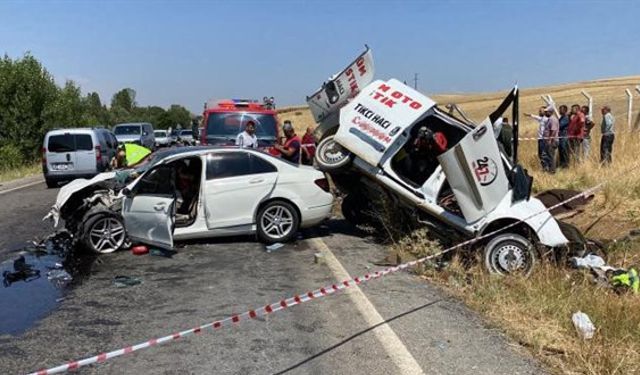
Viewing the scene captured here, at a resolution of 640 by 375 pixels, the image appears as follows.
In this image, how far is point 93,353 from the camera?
5016 millimetres

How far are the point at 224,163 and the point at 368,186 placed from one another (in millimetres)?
2199

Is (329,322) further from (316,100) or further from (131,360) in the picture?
(316,100)

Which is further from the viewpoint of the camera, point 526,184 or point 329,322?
point 526,184

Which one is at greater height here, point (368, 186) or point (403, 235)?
point (368, 186)

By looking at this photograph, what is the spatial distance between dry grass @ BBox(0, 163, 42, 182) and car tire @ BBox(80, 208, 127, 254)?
16851 millimetres

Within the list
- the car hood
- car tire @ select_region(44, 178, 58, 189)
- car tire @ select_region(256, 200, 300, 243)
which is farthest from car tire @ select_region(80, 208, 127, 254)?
car tire @ select_region(44, 178, 58, 189)

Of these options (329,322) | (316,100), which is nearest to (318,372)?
(329,322)

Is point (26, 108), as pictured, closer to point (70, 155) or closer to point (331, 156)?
point (70, 155)

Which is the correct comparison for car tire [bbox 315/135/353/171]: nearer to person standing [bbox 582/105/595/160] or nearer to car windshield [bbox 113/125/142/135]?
person standing [bbox 582/105/595/160]

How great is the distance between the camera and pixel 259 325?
5734 millimetres

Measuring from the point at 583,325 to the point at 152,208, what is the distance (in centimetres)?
570

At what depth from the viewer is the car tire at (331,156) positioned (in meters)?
9.35

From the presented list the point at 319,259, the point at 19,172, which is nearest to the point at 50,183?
the point at 19,172

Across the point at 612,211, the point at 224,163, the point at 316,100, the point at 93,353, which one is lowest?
the point at 612,211
